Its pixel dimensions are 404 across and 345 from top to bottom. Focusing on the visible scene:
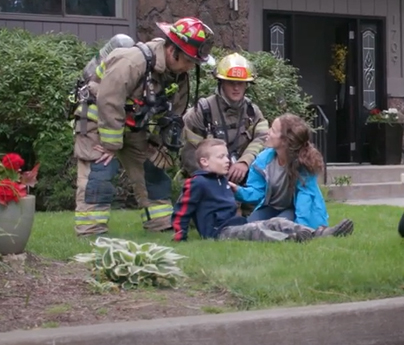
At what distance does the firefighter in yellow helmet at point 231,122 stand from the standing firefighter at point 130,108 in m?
0.33

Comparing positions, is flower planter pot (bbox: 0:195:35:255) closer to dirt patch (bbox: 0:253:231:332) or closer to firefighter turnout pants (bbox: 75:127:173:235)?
dirt patch (bbox: 0:253:231:332)

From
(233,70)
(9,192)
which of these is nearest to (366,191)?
(233,70)

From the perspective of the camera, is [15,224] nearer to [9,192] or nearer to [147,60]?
[9,192]

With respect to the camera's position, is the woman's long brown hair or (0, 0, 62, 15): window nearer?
the woman's long brown hair

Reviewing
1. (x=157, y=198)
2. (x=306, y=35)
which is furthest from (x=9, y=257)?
(x=306, y=35)

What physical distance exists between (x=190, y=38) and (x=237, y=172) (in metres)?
1.30

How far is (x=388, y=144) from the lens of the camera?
14445mm

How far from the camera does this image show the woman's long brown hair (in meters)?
7.29

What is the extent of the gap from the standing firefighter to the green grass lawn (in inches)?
17.1

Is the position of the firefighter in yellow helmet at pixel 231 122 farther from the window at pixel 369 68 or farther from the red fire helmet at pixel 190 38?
the window at pixel 369 68

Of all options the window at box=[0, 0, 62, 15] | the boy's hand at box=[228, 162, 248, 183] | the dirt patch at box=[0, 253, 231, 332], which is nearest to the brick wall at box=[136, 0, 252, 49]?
the window at box=[0, 0, 62, 15]

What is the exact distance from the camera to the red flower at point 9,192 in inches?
224

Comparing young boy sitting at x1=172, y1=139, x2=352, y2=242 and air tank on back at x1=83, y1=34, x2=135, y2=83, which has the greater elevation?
air tank on back at x1=83, y1=34, x2=135, y2=83

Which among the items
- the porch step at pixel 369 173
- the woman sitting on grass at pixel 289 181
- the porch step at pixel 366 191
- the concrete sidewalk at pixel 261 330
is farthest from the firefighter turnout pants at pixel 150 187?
the porch step at pixel 369 173
